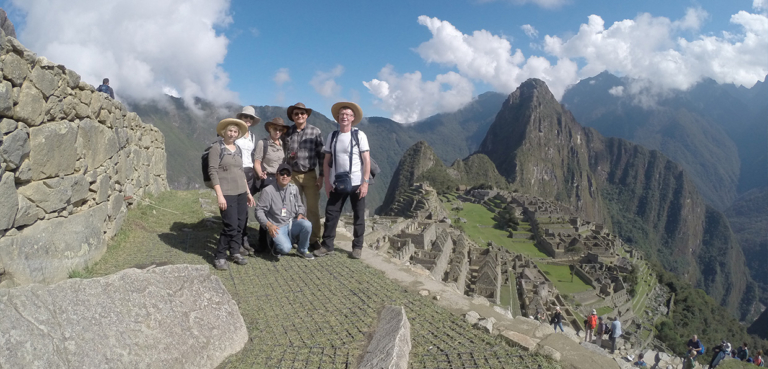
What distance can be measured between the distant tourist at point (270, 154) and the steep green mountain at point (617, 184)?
138m

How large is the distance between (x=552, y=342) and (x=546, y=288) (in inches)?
937

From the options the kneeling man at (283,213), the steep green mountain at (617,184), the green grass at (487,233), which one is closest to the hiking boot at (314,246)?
the kneeling man at (283,213)

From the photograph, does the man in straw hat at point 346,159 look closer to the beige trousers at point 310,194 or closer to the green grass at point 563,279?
the beige trousers at point 310,194

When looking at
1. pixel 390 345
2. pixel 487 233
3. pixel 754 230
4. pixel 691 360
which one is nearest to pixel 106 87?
pixel 390 345

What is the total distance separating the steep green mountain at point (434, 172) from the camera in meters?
91.4

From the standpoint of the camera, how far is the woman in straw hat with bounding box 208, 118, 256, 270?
5.01 metres

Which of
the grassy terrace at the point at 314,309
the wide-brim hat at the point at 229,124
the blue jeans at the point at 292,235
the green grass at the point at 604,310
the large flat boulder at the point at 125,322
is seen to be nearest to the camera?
the large flat boulder at the point at 125,322

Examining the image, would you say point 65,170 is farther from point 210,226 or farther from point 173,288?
point 210,226

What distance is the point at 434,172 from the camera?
3755 inches

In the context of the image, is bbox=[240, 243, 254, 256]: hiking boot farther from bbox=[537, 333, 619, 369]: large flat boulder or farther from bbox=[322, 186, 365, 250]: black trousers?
bbox=[537, 333, 619, 369]: large flat boulder

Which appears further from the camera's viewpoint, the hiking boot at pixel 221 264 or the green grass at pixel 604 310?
the green grass at pixel 604 310

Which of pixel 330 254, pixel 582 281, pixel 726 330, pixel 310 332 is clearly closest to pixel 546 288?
pixel 582 281

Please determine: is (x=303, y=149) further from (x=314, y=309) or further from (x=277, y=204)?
(x=314, y=309)

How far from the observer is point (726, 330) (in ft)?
154
